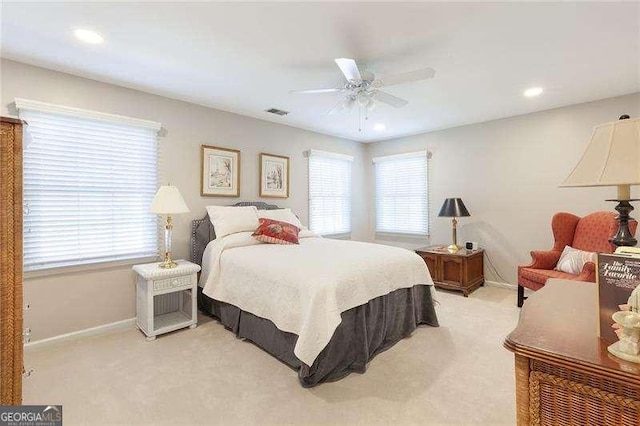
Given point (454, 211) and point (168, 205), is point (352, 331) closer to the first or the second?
point (168, 205)

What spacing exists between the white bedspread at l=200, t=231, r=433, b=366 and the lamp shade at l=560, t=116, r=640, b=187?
154 centimetres

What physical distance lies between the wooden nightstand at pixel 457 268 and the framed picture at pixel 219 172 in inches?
113

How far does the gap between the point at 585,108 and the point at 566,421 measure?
14.1 feet

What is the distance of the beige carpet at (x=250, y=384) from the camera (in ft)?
6.05

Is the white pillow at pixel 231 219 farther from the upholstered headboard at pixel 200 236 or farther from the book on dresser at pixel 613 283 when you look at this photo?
the book on dresser at pixel 613 283

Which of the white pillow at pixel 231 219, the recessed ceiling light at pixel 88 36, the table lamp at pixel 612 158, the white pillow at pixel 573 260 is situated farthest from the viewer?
the white pillow at pixel 231 219

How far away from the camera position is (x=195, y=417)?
1.83m

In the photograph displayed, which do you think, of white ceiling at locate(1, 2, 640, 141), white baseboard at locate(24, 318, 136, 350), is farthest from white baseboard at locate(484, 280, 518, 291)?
white baseboard at locate(24, 318, 136, 350)

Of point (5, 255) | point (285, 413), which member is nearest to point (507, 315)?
point (285, 413)

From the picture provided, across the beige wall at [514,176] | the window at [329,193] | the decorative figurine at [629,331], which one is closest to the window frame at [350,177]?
the window at [329,193]

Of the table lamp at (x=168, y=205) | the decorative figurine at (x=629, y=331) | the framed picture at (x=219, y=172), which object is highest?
the framed picture at (x=219, y=172)

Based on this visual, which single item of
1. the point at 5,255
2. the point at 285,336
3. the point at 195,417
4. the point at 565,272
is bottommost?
the point at 195,417

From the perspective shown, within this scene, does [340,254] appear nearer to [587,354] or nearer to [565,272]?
[587,354]

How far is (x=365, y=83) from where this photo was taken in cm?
266
